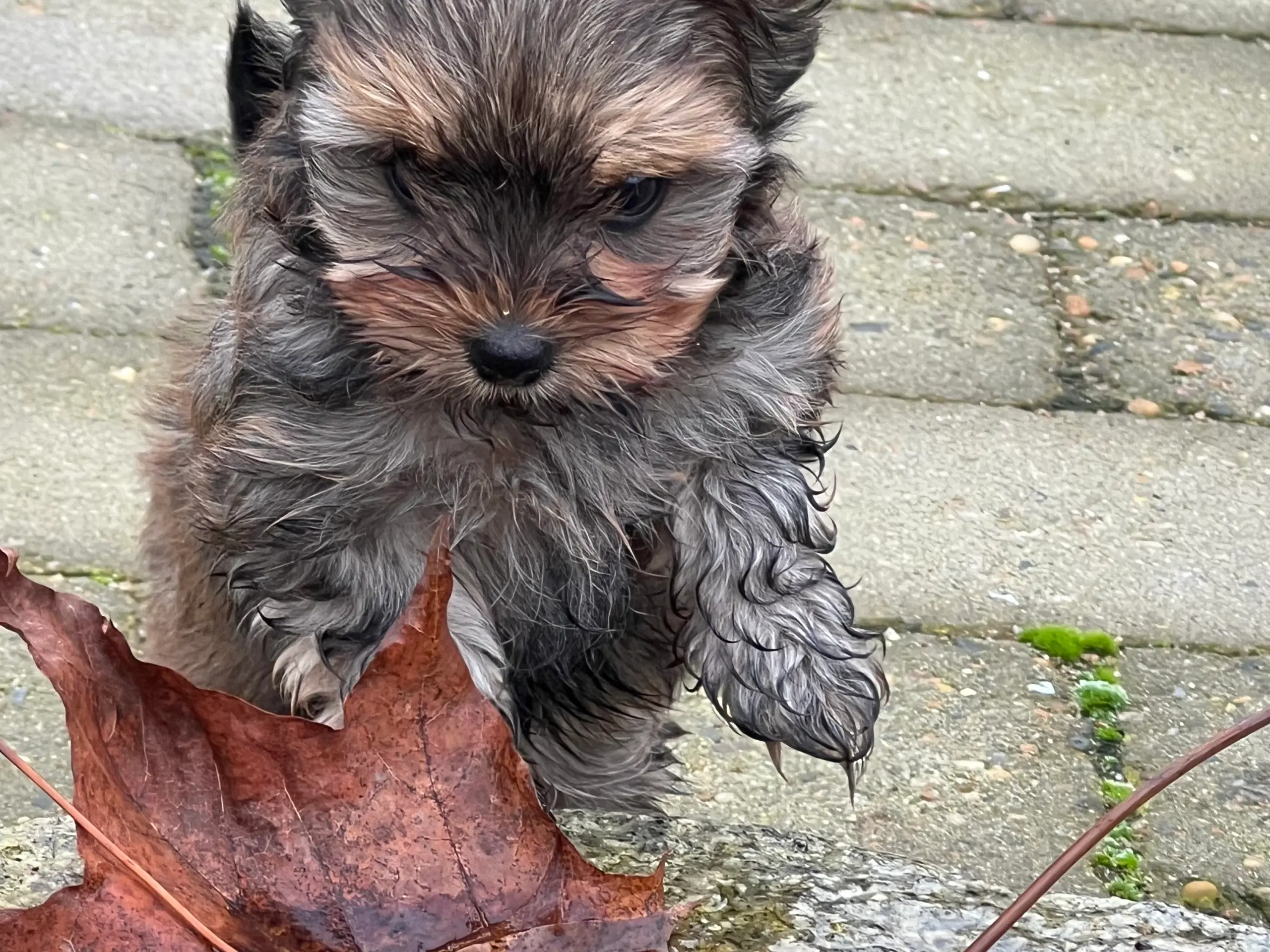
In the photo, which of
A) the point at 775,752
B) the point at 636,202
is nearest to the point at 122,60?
the point at 775,752

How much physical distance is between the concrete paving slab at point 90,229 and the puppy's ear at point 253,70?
4.98 feet

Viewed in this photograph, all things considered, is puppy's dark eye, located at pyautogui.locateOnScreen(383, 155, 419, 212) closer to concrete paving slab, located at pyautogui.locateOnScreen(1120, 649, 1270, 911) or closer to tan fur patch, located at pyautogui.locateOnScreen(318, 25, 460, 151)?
tan fur patch, located at pyautogui.locateOnScreen(318, 25, 460, 151)

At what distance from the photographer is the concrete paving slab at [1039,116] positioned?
4516 mm

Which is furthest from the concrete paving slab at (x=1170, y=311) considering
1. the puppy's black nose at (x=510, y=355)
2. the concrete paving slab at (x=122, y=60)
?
the puppy's black nose at (x=510, y=355)

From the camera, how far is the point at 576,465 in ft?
7.46

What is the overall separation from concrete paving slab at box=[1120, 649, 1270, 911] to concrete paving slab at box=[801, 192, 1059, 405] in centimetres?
79

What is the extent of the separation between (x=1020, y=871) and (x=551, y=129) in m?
1.65

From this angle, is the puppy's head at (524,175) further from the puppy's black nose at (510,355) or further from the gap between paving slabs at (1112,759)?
the gap between paving slabs at (1112,759)

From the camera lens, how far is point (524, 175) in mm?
1812

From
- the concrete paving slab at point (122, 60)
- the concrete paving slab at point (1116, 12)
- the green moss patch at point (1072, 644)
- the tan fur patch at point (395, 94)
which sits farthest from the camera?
the concrete paving slab at point (1116, 12)

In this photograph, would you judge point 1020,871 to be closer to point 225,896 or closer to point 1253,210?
point 225,896

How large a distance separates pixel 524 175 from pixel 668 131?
175mm

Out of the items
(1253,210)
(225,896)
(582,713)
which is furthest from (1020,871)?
(1253,210)

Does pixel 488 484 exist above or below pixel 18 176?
above
